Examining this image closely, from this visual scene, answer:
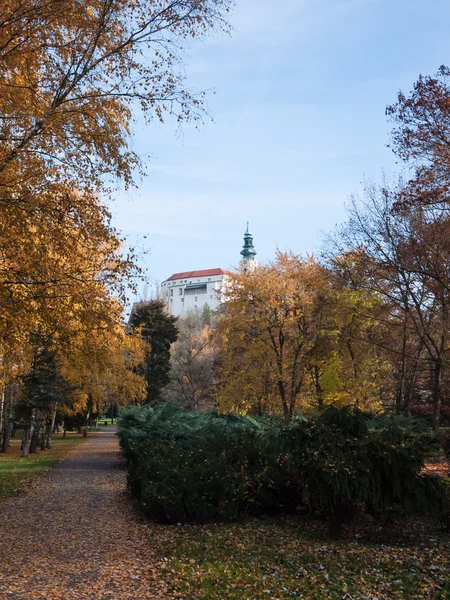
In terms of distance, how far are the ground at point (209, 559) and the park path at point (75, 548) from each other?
0.01m

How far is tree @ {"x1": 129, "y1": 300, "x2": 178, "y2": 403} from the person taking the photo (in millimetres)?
37438

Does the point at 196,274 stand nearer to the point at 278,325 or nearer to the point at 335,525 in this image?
the point at 278,325

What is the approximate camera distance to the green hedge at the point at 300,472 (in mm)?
7254

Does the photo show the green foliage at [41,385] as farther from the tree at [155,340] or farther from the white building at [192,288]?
the white building at [192,288]

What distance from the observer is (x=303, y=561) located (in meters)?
6.39

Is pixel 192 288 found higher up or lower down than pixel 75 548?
higher up

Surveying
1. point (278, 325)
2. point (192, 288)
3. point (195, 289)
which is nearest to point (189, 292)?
point (192, 288)

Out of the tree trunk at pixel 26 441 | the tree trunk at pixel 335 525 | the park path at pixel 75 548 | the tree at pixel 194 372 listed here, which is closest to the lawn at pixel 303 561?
the tree trunk at pixel 335 525

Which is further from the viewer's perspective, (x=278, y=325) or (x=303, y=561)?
(x=278, y=325)

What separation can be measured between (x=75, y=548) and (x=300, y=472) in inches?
123

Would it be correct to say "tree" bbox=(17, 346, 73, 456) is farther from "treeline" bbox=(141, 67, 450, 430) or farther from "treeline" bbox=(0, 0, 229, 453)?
"treeline" bbox=(0, 0, 229, 453)

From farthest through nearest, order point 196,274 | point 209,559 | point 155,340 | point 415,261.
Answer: point 196,274
point 155,340
point 415,261
point 209,559

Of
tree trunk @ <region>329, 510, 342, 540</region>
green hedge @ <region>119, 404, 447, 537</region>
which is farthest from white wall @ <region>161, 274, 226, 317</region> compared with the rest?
tree trunk @ <region>329, 510, 342, 540</region>

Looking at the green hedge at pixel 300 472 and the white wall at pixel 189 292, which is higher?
the white wall at pixel 189 292
